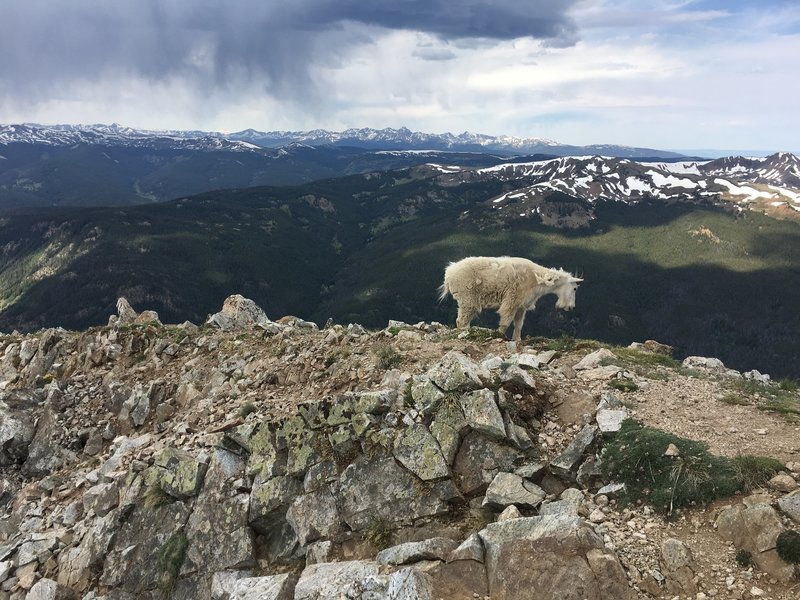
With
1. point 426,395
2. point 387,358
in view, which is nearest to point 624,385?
point 426,395

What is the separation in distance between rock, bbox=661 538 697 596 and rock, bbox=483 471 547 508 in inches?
85.2

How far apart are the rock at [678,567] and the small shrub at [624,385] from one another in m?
4.61

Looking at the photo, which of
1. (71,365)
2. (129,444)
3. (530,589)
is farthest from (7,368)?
(530,589)

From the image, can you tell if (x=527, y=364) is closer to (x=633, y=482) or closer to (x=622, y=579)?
(x=633, y=482)

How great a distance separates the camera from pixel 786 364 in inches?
6462

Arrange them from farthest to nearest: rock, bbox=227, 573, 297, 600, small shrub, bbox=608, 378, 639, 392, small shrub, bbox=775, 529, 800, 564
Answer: small shrub, bbox=608, 378, 639, 392 → rock, bbox=227, 573, 297, 600 → small shrub, bbox=775, 529, 800, 564

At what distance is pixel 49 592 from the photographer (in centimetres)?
1149

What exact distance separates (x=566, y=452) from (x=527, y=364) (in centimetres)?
337

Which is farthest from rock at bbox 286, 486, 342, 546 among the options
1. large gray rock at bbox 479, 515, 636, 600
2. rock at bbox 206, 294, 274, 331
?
rock at bbox 206, 294, 274, 331

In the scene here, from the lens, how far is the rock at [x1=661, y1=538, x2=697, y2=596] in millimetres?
6730

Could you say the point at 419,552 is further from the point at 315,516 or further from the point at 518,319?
the point at 518,319

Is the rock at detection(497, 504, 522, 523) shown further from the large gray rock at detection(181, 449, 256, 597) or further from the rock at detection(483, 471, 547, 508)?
the large gray rock at detection(181, 449, 256, 597)

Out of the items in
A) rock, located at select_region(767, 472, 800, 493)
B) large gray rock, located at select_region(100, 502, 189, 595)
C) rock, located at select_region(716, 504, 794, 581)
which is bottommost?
large gray rock, located at select_region(100, 502, 189, 595)

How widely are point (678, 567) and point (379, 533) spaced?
5410mm
